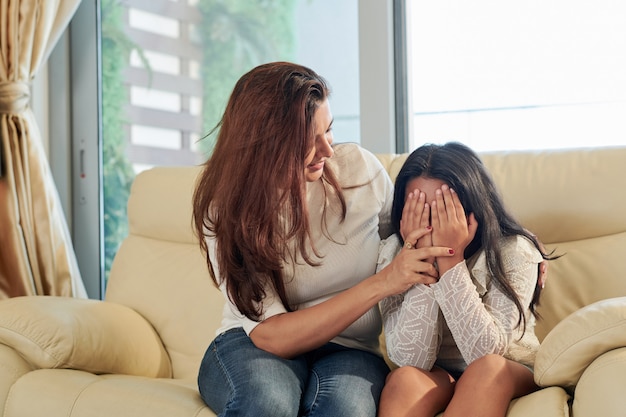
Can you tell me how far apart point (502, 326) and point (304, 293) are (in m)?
0.44

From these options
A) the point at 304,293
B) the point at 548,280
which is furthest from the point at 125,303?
the point at 548,280

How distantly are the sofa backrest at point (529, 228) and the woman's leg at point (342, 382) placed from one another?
0.55 m

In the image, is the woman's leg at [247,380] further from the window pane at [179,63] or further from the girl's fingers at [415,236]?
the window pane at [179,63]

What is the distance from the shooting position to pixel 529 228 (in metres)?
2.08

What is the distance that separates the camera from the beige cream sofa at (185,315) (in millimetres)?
1478

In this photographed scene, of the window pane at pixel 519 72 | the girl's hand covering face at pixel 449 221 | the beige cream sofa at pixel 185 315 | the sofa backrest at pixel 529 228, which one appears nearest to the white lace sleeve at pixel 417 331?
the girl's hand covering face at pixel 449 221

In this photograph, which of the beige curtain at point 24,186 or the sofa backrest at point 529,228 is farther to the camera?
the beige curtain at point 24,186

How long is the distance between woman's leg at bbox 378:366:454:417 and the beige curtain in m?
1.88

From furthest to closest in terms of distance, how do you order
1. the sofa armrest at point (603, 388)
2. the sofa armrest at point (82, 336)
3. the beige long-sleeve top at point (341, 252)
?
1. the sofa armrest at point (82, 336)
2. the beige long-sleeve top at point (341, 252)
3. the sofa armrest at point (603, 388)

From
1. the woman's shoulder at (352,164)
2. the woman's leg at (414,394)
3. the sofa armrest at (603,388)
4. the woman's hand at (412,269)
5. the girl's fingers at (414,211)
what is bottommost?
the woman's leg at (414,394)

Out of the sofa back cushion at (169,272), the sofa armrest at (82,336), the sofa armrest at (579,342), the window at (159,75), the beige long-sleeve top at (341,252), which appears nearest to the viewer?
the sofa armrest at (579,342)

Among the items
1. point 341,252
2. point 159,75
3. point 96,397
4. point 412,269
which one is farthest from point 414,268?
point 159,75

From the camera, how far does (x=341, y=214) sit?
1.81 m

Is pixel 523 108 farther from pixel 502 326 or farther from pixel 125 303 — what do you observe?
pixel 125 303
